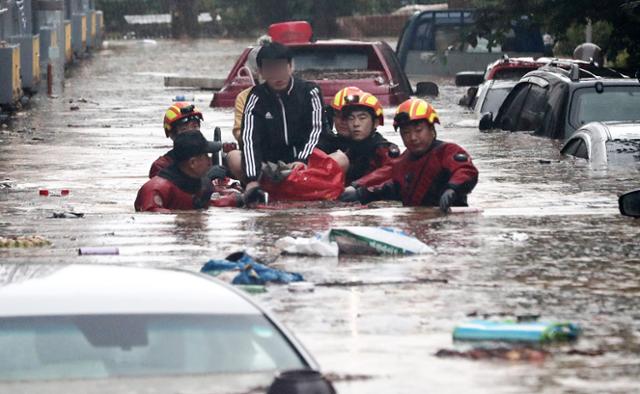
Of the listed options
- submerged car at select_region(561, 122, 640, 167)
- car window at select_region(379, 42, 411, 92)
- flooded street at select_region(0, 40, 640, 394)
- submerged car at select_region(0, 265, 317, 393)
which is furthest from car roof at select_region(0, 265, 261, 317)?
car window at select_region(379, 42, 411, 92)

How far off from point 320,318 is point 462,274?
1744 mm

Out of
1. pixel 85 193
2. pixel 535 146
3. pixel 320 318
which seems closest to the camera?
pixel 320 318

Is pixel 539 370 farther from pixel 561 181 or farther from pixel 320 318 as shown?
pixel 561 181

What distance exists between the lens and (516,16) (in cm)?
2358

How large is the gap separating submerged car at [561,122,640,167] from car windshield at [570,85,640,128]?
0.88m

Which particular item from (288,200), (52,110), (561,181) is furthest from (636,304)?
(52,110)

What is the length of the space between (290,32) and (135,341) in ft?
63.4

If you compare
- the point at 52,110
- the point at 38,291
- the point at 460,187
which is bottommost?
the point at 52,110

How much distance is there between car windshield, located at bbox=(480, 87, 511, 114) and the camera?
25.1 metres

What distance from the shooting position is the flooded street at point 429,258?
8.20m

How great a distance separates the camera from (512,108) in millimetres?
22281

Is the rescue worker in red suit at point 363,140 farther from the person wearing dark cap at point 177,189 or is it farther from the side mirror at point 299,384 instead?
the side mirror at point 299,384

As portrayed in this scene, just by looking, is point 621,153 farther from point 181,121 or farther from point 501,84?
point 501,84

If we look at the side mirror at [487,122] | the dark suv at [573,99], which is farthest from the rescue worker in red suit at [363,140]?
the side mirror at [487,122]
